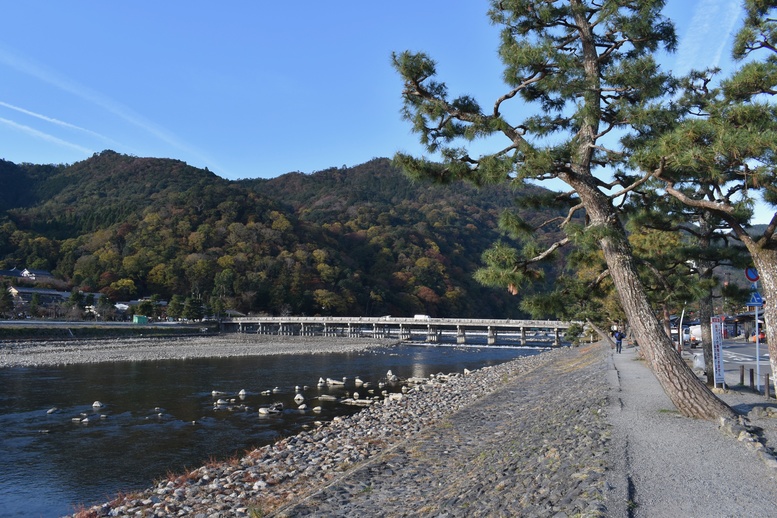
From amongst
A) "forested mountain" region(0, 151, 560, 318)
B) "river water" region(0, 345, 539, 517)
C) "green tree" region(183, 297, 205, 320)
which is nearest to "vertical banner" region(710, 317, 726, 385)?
"river water" region(0, 345, 539, 517)

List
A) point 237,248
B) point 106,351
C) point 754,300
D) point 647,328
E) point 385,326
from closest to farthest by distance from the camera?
1. point 647,328
2. point 754,300
3. point 106,351
4. point 385,326
5. point 237,248

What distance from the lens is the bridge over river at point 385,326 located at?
51844mm

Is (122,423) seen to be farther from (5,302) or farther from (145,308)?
(145,308)

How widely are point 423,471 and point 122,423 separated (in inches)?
331

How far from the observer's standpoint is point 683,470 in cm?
442

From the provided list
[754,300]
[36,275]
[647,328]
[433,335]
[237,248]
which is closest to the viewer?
[647,328]

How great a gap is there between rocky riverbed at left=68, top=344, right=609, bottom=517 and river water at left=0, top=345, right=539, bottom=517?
46.7 inches

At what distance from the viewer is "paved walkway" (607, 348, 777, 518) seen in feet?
11.9

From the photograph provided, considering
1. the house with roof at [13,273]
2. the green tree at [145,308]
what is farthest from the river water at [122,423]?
the house with roof at [13,273]

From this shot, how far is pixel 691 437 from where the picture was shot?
5.39 meters

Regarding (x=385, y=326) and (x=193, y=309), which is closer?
(x=193, y=309)

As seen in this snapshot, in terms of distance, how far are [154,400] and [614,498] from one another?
1425 centimetres

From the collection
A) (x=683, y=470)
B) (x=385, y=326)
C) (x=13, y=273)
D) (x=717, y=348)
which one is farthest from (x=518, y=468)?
(x=13, y=273)

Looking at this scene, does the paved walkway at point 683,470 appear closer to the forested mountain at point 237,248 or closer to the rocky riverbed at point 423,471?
the rocky riverbed at point 423,471
